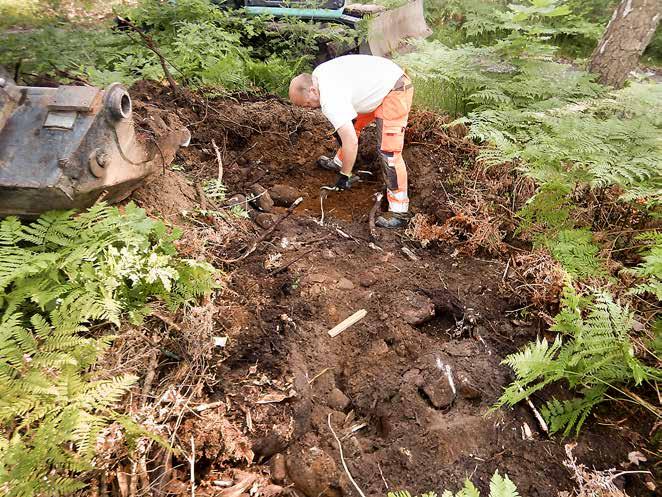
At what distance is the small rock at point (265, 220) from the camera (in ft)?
12.6

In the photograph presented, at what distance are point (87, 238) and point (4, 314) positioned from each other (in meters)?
0.57

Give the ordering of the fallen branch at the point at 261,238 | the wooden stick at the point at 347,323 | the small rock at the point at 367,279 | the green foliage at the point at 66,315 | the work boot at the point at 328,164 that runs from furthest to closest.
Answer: the work boot at the point at 328,164 < the small rock at the point at 367,279 < the fallen branch at the point at 261,238 < the wooden stick at the point at 347,323 < the green foliage at the point at 66,315

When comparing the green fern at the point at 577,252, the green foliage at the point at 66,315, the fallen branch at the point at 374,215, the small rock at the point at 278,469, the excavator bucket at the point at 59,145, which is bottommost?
the fallen branch at the point at 374,215

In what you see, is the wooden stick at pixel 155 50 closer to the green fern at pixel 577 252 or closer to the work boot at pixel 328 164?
the work boot at pixel 328 164

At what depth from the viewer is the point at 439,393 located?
2.47m

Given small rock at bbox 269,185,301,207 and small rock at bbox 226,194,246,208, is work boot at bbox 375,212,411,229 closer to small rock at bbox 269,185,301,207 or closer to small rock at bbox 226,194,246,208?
small rock at bbox 269,185,301,207

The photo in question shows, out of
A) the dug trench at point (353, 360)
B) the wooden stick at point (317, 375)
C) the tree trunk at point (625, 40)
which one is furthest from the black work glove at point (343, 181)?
the tree trunk at point (625, 40)

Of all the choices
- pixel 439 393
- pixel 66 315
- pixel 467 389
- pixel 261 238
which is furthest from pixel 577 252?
pixel 66 315

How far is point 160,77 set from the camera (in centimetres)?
507

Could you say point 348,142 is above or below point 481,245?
above

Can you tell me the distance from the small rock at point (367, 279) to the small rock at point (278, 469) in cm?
151

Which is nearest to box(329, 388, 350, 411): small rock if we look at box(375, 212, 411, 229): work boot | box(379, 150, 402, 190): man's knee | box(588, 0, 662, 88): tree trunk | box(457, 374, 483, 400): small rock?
box(457, 374, 483, 400): small rock

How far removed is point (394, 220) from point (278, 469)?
260 cm

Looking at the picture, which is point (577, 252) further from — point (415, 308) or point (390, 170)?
point (390, 170)
